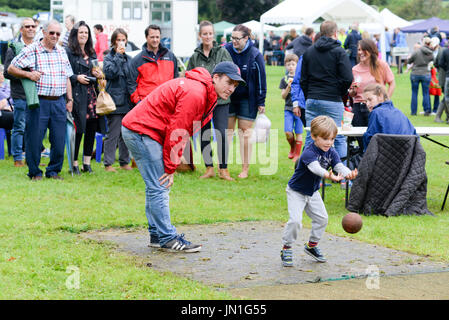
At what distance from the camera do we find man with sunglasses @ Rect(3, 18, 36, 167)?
11.6 metres

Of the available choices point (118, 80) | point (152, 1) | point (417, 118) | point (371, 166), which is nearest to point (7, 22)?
point (152, 1)

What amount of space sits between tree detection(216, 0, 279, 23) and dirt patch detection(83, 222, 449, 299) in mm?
56939

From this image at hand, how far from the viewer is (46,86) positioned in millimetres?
10523

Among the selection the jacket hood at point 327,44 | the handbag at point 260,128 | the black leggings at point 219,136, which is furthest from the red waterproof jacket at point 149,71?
the jacket hood at point 327,44

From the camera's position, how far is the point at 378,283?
6.05 metres

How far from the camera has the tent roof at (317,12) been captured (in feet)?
114

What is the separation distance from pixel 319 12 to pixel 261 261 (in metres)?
A: 29.4

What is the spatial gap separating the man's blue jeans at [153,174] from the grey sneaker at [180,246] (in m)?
0.04

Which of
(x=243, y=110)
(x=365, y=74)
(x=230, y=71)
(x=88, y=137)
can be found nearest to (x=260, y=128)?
(x=243, y=110)

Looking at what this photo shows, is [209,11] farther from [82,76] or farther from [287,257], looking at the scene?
[287,257]

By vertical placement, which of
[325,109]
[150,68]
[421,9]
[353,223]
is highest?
[421,9]

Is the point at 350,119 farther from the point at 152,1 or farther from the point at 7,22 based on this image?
the point at 7,22

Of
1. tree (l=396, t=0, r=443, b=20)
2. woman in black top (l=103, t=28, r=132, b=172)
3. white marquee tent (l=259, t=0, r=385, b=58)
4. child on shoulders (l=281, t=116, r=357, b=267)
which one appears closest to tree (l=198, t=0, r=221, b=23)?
tree (l=396, t=0, r=443, b=20)
